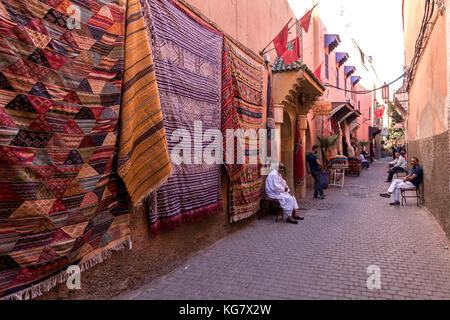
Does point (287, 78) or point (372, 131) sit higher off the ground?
point (372, 131)

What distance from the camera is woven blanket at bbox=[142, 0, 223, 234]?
3.40 m

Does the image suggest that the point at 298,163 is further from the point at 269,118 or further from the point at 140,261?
the point at 140,261

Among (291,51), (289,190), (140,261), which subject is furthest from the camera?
(289,190)

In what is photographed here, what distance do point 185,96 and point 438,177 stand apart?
4964mm

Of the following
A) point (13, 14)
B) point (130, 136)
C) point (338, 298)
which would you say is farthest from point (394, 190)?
point (13, 14)

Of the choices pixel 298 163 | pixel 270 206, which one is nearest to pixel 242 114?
pixel 270 206

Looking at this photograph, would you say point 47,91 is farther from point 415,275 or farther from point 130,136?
point 415,275

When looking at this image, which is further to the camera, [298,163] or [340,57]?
[340,57]

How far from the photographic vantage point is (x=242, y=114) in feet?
17.9

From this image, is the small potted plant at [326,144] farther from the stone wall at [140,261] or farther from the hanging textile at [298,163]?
the stone wall at [140,261]

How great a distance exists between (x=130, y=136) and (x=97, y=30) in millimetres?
974

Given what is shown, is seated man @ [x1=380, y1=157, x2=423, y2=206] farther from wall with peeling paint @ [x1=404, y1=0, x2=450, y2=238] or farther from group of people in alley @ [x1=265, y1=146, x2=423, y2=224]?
wall with peeling paint @ [x1=404, y1=0, x2=450, y2=238]

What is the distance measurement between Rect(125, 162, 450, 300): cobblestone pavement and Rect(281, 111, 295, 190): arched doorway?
105 inches
